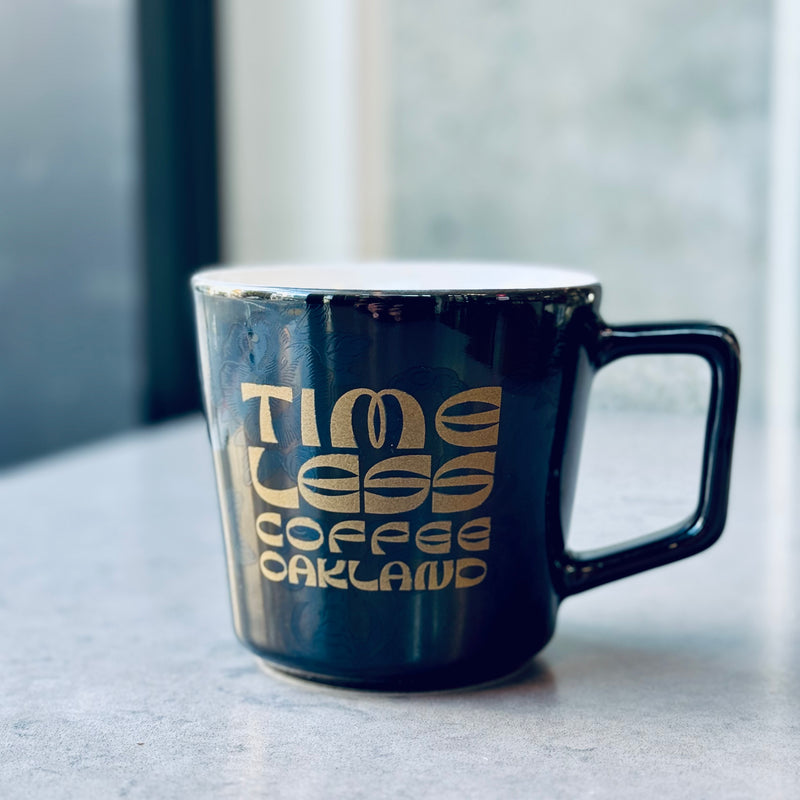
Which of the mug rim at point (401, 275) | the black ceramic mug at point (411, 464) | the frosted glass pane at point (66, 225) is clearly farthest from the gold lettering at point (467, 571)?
the frosted glass pane at point (66, 225)

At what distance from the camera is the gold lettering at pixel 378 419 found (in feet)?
1.16

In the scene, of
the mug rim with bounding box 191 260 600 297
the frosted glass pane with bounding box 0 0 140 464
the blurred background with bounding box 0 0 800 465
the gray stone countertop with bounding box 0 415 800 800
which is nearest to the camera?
the gray stone countertop with bounding box 0 415 800 800

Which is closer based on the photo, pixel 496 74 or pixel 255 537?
pixel 255 537

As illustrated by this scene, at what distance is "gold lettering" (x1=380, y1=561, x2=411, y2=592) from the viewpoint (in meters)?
0.37

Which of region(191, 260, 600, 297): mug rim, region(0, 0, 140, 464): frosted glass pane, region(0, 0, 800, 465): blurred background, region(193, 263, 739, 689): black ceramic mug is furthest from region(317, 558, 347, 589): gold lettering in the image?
region(0, 0, 800, 465): blurred background

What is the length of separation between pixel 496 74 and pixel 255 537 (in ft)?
3.80

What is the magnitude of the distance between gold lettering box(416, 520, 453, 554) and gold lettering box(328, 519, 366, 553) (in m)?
0.02

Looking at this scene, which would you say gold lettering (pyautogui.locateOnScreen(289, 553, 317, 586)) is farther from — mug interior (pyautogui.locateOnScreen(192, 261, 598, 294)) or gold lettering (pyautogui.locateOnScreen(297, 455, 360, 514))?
mug interior (pyautogui.locateOnScreen(192, 261, 598, 294))

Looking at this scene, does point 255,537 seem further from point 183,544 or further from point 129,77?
point 129,77

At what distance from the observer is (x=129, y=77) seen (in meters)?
1.24

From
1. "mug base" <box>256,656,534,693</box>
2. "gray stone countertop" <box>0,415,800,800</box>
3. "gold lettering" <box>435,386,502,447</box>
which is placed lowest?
"gray stone countertop" <box>0,415,800,800</box>

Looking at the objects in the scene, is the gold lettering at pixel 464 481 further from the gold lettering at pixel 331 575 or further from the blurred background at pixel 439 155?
the blurred background at pixel 439 155

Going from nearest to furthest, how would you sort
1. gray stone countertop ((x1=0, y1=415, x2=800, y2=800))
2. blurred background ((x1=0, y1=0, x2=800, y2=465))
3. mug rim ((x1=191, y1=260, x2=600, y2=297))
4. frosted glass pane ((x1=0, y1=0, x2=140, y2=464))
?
gray stone countertop ((x1=0, y1=415, x2=800, y2=800))
mug rim ((x1=191, y1=260, x2=600, y2=297))
frosted glass pane ((x1=0, y1=0, x2=140, y2=464))
blurred background ((x1=0, y1=0, x2=800, y2=465))

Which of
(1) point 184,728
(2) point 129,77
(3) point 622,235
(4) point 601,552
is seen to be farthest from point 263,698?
(3) point 622,235
